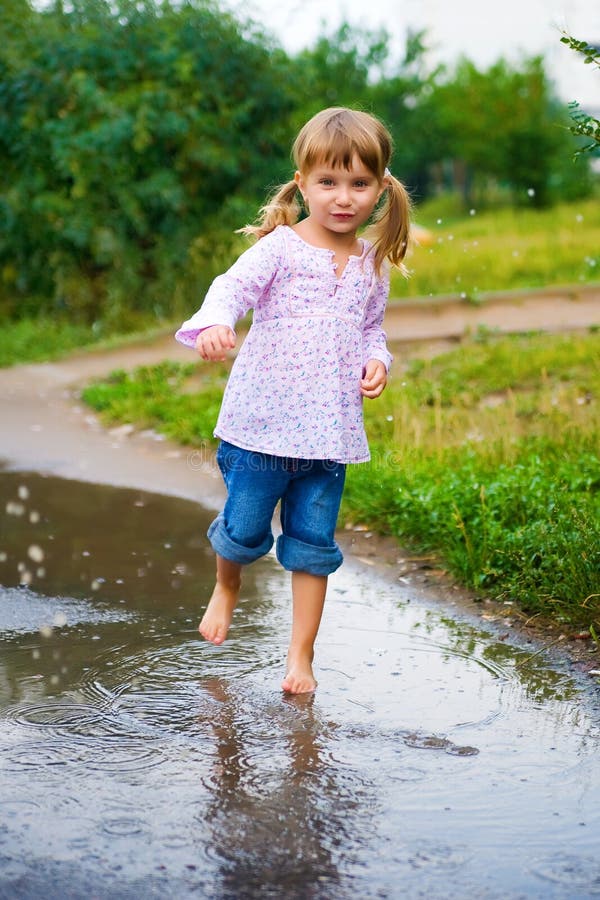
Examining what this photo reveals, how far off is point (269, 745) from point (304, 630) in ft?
1.72

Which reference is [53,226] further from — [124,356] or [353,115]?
[353,115]

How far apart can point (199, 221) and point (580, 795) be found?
9789mm

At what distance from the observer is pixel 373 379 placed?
365cm

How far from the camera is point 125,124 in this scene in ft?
36.1

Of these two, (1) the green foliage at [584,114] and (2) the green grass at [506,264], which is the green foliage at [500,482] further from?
(2) the green grass at [506,264]

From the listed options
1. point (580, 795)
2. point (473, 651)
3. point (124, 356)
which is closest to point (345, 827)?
point (580, 795)

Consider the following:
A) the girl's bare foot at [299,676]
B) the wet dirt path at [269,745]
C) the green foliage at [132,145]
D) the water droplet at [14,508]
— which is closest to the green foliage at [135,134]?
the green foliage at [132,145]

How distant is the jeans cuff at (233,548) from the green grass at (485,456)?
1.07 m

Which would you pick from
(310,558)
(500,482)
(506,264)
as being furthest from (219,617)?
(506,264)

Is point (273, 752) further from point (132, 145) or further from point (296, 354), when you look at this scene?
point (132, 145)

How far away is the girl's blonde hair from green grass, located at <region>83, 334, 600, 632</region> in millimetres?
1273

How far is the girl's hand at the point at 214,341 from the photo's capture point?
3328 millimetres

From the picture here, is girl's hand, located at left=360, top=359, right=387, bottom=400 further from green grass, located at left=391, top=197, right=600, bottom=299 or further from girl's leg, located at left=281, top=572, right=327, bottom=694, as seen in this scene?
green grass, located at left=391, top=197, right=600, bottom=299

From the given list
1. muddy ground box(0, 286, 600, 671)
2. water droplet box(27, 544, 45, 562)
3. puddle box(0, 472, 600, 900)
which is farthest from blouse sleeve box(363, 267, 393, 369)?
water droplet box(27, 544, 45, 562)
